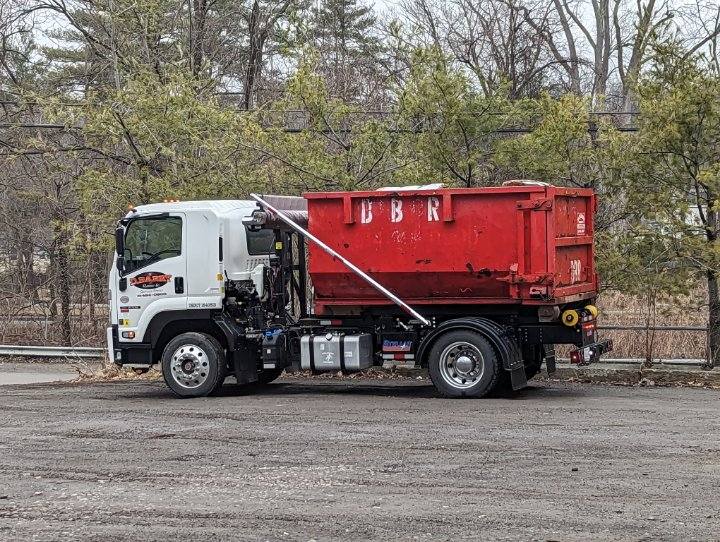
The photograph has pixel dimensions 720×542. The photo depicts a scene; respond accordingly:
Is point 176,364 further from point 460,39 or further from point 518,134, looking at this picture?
point 460,39

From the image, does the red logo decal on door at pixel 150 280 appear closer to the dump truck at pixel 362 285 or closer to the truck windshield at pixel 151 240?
the dump truck at pixel 362 285

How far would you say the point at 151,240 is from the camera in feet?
49.5

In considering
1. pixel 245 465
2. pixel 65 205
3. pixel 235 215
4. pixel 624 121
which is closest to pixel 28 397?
pixel 235 215

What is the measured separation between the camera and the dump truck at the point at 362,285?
539 inches

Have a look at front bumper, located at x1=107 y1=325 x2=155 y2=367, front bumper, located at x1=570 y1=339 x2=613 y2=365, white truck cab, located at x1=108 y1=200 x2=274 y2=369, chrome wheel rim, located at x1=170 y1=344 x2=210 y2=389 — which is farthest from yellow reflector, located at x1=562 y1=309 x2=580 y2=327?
front bumper, located at x1=107 y1=325 x2=155 y2=367

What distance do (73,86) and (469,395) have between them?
53.0 feet

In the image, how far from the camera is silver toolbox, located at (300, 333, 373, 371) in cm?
1448

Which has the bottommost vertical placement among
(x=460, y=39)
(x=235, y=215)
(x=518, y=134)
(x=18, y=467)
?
(x=18, y=467)

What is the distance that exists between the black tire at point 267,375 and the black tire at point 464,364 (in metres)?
2.69

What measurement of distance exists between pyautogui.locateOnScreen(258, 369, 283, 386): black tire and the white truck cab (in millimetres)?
1322

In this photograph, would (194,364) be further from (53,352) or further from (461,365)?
(53,352)

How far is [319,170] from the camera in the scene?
17.8 meters

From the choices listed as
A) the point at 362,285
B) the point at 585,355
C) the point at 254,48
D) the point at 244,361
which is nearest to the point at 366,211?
the point at 362,285

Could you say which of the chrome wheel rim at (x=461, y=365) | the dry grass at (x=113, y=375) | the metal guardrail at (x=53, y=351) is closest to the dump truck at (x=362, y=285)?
the chrome wheel rim at (x=461, y=365)
